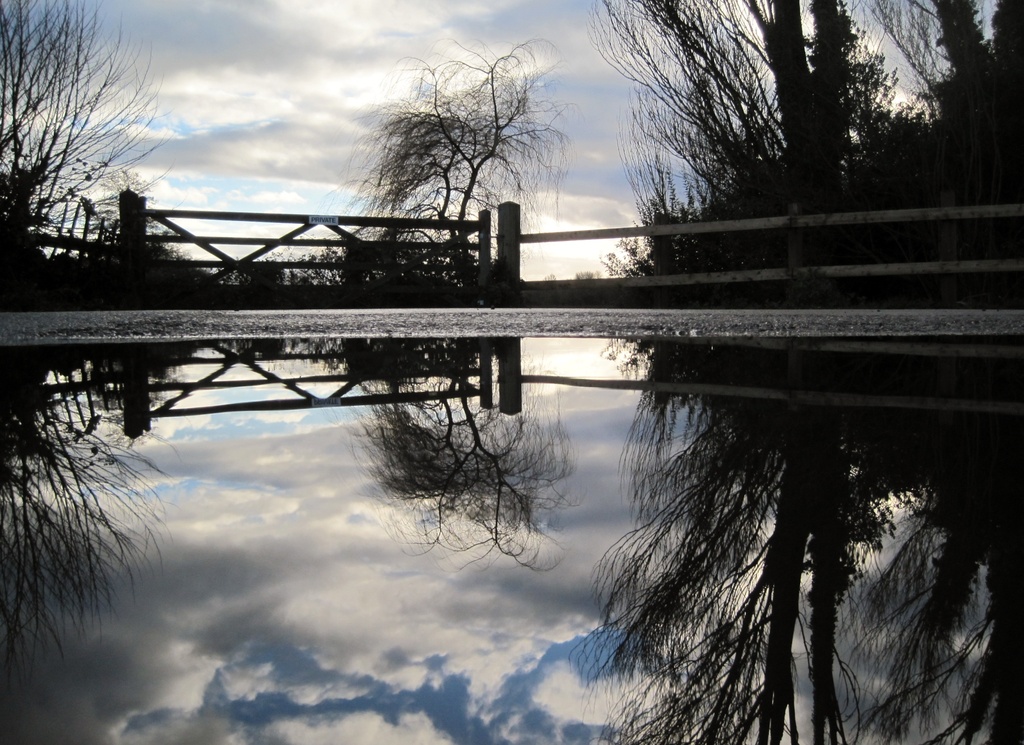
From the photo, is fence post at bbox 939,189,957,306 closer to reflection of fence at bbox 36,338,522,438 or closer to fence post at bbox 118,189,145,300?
reflection of fence at bbox 36,338,522,438

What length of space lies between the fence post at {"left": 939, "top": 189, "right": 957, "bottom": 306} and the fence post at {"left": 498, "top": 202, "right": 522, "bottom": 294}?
5.74 metres

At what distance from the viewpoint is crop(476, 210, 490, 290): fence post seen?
45.2 ft

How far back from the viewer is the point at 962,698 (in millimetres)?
987

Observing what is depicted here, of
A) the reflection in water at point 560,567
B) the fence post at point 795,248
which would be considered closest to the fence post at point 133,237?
the fence post at point 795,248

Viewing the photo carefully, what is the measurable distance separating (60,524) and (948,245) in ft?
31.9

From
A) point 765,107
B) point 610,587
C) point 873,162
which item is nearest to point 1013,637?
point 610,587

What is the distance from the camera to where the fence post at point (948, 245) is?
380 inches

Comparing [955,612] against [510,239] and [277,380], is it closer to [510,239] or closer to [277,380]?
[277,380]

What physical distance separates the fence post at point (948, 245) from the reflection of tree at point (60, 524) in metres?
9.05

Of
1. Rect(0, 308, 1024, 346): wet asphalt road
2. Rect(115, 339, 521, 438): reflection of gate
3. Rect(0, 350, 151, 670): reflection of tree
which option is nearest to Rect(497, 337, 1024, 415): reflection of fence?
Rect(115, 339, 521, 438): reflection of gate

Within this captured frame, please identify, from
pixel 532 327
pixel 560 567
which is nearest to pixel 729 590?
pixel 560 567

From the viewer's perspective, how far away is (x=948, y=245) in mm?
9672

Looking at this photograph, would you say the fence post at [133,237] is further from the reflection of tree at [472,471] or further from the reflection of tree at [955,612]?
the reflection of tree at [955,612]

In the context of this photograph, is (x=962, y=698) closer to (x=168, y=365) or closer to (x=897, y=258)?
(x=168, y=365)
